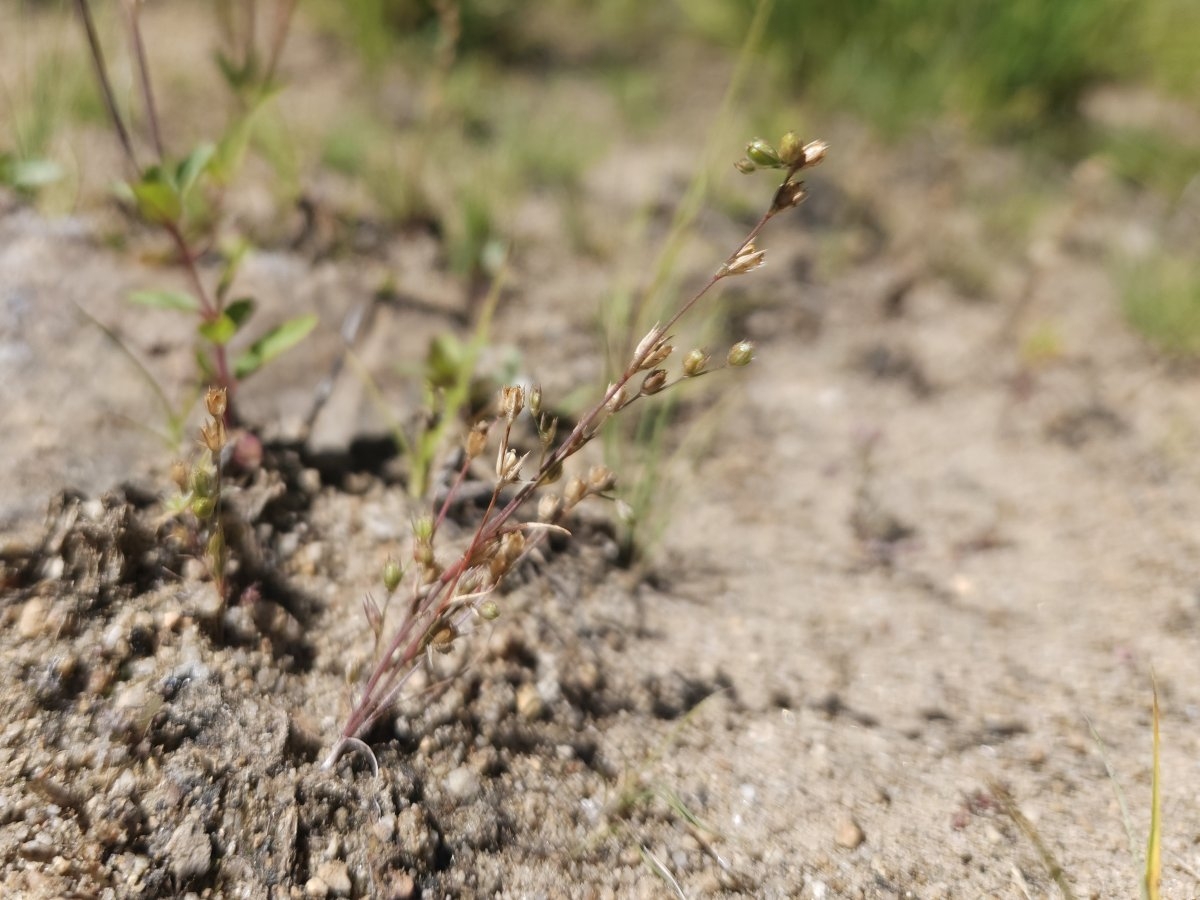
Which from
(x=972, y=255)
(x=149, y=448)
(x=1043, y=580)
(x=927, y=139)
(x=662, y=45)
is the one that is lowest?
(x=149, y=448)

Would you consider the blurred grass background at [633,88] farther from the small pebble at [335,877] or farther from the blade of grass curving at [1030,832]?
the blade of grass curving at [1030,832]

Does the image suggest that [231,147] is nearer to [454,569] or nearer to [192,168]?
[192,168]

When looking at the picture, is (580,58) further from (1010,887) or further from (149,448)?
(1010,887)

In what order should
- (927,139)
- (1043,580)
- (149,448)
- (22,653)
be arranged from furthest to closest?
1. (927,139)
2. (1043,580)
3. (149,448)
4. (22,653)

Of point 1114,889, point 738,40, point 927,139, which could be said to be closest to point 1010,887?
point 1114,889

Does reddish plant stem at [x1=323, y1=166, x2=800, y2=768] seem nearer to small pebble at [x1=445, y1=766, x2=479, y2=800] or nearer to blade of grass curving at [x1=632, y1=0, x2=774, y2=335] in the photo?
small pebble at [x1=445, y1=766, x2=479, y2=800]

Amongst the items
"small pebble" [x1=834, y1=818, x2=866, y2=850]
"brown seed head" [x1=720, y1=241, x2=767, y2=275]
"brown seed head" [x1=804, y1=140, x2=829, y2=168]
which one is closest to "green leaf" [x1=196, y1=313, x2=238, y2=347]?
"brown seed head" [x1=720, y1=241, x2=767, y2=275]

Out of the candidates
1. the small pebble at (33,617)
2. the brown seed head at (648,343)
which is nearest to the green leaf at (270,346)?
the small pebble at (33,617)
